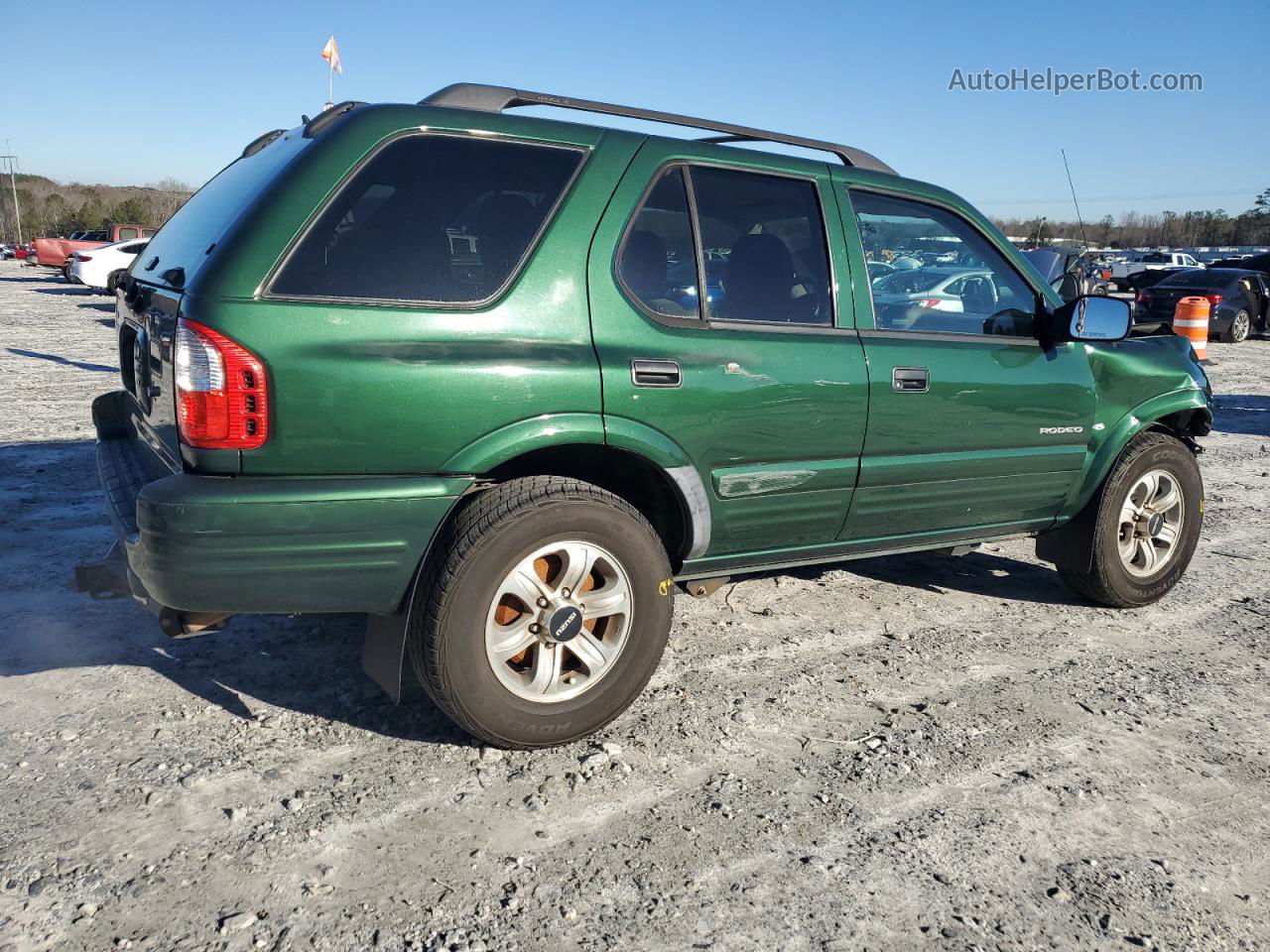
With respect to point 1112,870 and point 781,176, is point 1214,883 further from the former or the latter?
point 781,176

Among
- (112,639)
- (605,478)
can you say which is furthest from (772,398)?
(112,639)

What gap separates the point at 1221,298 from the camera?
19922 mm

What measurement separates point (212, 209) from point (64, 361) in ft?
35.1

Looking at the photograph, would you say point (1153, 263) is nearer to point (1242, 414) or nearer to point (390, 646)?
point (1242, 414)

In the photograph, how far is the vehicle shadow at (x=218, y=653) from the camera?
3363 mm

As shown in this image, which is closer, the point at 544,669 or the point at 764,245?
the point at 544,669

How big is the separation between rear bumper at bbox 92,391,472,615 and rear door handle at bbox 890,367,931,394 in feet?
5.53

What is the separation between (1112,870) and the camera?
8.56 ft

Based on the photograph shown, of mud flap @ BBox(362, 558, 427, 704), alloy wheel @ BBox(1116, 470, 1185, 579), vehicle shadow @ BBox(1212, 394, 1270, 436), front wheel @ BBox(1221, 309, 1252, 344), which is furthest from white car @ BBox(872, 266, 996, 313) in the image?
front wheel @ BBox(1221, 309, 1252, 344)

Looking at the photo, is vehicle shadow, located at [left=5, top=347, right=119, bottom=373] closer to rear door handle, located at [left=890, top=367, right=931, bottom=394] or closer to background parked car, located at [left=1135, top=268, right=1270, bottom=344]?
rear door handle, located at [left=890, top=367, right=931, bottom=394]

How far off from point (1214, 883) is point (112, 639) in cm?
371

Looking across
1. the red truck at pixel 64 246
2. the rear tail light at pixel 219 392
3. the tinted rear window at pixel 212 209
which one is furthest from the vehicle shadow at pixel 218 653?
the red truck at pixel 64 246

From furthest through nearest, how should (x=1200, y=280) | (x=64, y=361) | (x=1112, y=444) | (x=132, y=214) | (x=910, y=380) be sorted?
1. (x=132, y=214)
2. (x=1200, y=280)
3. (x=64, y=361)
4. (x=1112, y=444)
5. (x=910, y=380)

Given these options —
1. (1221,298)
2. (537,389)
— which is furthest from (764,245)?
(1221,298)
